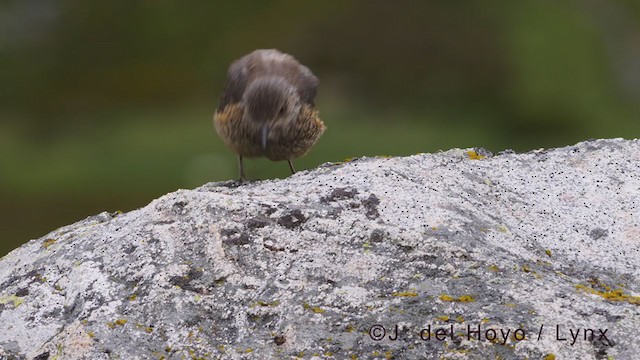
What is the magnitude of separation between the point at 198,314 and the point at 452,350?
1.07 metres

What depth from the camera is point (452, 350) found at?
4297mm

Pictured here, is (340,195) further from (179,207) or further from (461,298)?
(461,298)

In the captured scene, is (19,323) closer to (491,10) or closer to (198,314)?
(198,314)

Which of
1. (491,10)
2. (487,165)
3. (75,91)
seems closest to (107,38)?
(75,91)

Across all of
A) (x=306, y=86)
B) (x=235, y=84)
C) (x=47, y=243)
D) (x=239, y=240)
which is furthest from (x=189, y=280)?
(x=306, y=86)

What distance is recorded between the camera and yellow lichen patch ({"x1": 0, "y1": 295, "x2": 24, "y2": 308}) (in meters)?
4.71

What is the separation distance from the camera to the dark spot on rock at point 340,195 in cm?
505

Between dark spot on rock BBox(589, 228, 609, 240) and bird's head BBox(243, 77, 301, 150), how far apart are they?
3502mm

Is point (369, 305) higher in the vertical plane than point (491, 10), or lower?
lower

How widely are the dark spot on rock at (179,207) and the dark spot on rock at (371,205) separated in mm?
852

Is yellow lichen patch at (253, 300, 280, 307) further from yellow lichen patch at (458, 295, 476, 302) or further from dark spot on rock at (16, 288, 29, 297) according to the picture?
dark spot on rock at (16, 288, 29, 297)

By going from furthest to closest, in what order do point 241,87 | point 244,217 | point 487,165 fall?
1. point 241,87
2. point 487,165
3. point 244,217

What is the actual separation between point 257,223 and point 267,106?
10.9 feet

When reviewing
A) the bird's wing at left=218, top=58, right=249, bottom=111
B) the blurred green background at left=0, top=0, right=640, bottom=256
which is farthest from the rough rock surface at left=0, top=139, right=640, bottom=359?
the blurred green background at left=0, top=0, right=640, bottom=256
